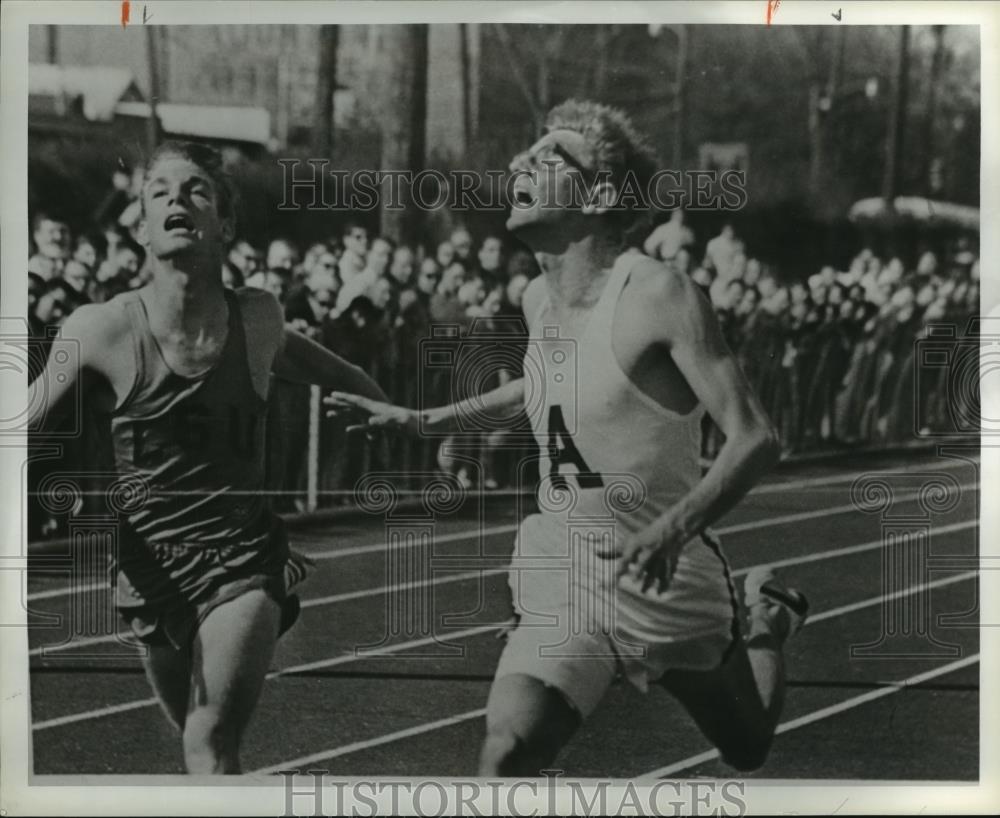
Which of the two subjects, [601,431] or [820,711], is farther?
[820,711]

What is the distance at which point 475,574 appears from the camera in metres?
3.83

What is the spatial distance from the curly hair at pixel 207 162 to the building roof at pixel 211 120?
1.4 inches

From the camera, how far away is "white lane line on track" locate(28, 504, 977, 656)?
3828mm

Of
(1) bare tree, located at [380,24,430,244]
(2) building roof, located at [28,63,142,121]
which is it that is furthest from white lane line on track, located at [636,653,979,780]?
(2) building roof, located at [28,63,142,121]

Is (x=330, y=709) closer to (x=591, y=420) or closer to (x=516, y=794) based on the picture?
(x=516, y=794)

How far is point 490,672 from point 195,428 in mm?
1081

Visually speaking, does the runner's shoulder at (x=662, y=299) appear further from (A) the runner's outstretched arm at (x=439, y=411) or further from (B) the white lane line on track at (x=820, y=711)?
(B) the white lane line on track at (x=820, y=711)

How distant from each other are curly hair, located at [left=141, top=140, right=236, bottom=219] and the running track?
94 centimetres

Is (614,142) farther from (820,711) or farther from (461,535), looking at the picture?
(820,711)

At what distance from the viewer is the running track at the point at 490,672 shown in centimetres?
383

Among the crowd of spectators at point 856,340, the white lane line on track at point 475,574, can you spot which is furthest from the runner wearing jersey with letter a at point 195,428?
the crowd of spectators at point 856,340

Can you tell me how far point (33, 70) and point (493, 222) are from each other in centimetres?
137

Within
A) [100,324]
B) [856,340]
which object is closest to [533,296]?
[856,340]

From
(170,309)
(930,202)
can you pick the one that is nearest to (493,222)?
(170,309)
